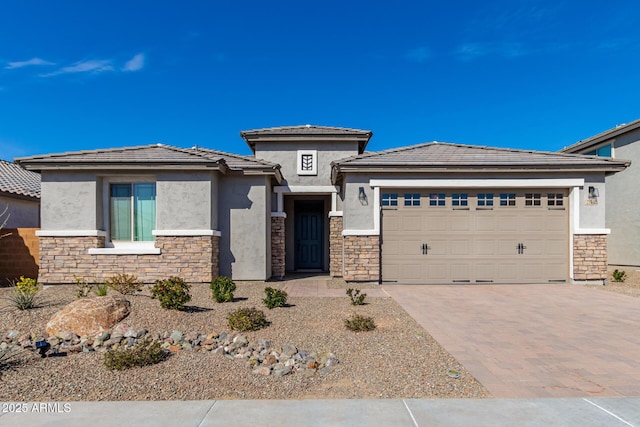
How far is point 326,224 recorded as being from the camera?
14.7m

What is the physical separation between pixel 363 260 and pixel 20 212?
40.9ft

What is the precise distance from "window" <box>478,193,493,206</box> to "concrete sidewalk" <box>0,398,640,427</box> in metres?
8.00

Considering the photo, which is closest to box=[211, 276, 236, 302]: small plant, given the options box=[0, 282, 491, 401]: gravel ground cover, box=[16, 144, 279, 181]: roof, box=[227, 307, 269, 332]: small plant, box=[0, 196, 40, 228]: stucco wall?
box=[0, 282, 491, 401]: gravel ground cover

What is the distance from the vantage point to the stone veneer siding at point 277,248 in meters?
12.8

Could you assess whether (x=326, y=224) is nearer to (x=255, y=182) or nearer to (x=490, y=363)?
(x=255, y=182)

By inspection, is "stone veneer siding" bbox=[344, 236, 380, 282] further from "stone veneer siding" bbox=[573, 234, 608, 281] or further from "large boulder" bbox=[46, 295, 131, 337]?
"large boulder" bbox=[46, 295, 131, 337]

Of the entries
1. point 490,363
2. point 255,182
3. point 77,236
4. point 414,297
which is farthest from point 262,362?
point 77,236

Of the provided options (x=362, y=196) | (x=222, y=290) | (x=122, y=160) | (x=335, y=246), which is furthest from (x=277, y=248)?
(x=122, y=160)

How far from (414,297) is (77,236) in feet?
30.3

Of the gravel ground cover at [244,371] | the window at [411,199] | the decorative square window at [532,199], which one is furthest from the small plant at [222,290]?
the decorative square window at [532,199]

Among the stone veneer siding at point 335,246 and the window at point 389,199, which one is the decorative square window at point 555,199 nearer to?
the window at point 389,199

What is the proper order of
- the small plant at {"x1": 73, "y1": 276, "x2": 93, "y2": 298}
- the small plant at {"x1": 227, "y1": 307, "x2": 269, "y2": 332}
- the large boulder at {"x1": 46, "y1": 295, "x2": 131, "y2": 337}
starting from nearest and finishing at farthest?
the large boulder at {"x1": 46, "y1": 295, "x2": 131, "y2": 337}, the small plant at {"x1": 227, "y1": 307, "x2": 269, "y2": 332}, the small plant at {"x1": 73, "y1": 276, "x2": 93, "y2": 298}

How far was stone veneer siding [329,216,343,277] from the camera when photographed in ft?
43.2

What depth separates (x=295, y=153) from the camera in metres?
14.1
